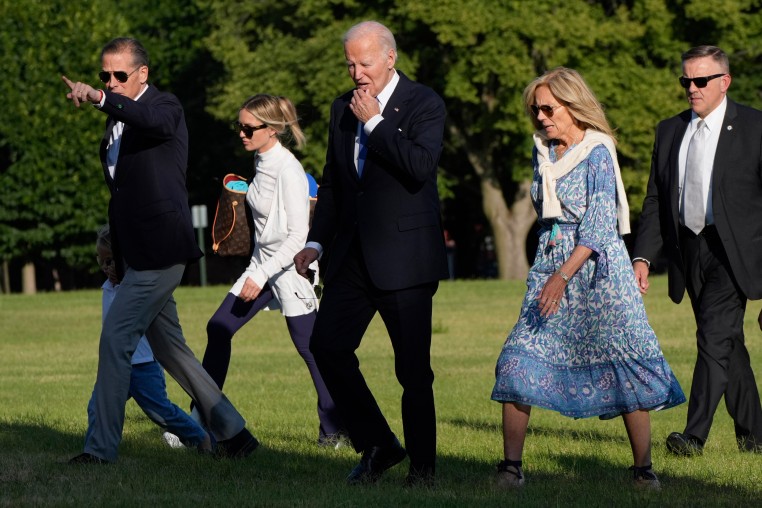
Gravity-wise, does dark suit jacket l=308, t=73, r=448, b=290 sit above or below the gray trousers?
above

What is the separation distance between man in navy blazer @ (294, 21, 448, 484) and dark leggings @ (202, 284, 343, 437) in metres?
1.71

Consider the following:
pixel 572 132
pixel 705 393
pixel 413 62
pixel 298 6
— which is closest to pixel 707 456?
pixel 705 393

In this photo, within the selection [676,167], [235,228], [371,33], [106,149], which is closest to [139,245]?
[106,149]

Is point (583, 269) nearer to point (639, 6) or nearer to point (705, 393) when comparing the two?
point (705, 393)

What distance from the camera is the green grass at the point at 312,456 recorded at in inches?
268

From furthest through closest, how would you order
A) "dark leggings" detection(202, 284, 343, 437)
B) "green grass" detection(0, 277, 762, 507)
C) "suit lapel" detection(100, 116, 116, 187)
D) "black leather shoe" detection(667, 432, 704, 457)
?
"dark leggings" detection(202, 284, 343, 437) → "black leather shoe" detection(667, 432, 704, 457) → "suit lapel" detection(100, 116, 116, 187) → "green grass" detection(0, 277, 762, 507)

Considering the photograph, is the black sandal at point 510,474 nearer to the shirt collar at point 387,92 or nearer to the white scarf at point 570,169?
the white scarf at point 570,169

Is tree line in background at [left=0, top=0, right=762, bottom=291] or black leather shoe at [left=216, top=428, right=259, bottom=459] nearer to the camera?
black leather shoe at [left=216, top=428, right=259, bottom=459]

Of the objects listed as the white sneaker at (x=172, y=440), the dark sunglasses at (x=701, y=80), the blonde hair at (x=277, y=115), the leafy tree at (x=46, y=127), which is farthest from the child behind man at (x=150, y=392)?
the leafy tree at (x=46, y=127)

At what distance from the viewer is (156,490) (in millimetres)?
7105

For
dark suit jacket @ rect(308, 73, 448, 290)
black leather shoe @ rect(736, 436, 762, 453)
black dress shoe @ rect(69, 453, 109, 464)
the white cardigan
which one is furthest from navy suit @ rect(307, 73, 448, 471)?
black leather shoe @ rect(736, 436, 762, 453)

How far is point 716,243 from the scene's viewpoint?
8648 mm

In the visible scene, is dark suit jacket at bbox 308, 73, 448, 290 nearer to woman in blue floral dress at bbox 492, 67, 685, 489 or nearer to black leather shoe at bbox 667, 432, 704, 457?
woman in blue floral dress at bbox 492, 67, 685, 489

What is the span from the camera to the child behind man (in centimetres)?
858
